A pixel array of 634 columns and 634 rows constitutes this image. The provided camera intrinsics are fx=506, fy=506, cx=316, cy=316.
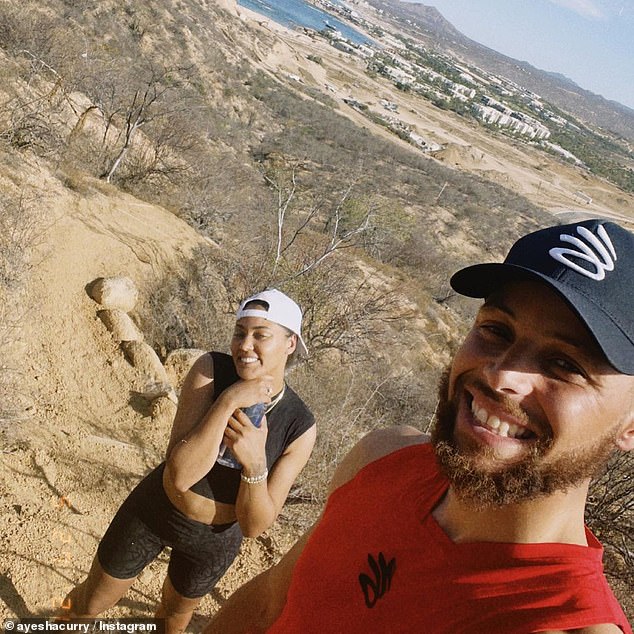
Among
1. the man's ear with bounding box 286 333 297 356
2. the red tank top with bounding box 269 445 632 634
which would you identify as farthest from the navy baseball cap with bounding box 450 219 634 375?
the man's ear with bounding box 286 333 297 356

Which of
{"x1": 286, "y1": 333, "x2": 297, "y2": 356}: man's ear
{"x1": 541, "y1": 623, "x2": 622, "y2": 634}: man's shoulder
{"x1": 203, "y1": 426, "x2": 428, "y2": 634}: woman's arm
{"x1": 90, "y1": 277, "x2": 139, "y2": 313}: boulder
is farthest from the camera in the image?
{"x1": 90, "y1": 277, "x2": 139, "y2": 313}: boulder

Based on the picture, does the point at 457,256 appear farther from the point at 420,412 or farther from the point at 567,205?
the point at 567,205

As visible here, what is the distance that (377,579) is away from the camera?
4.10ft

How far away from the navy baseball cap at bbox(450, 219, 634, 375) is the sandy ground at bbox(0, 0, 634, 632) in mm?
2961

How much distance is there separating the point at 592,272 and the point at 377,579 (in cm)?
89

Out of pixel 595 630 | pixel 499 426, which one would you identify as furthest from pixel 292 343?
pixel 595 630

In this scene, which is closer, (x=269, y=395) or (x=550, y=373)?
(x=550, y=373)

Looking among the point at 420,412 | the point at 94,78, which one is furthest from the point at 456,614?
the point at 94,78

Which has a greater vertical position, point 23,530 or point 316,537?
point 316,537

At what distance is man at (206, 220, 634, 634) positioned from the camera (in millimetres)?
1054

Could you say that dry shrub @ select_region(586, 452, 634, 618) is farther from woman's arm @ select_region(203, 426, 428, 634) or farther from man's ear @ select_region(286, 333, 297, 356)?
woman's arm @ select_region(203, 426, 428, 634)

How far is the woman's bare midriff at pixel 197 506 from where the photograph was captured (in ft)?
6.89

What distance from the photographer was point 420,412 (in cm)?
893

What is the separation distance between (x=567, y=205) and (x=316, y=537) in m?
51.6
